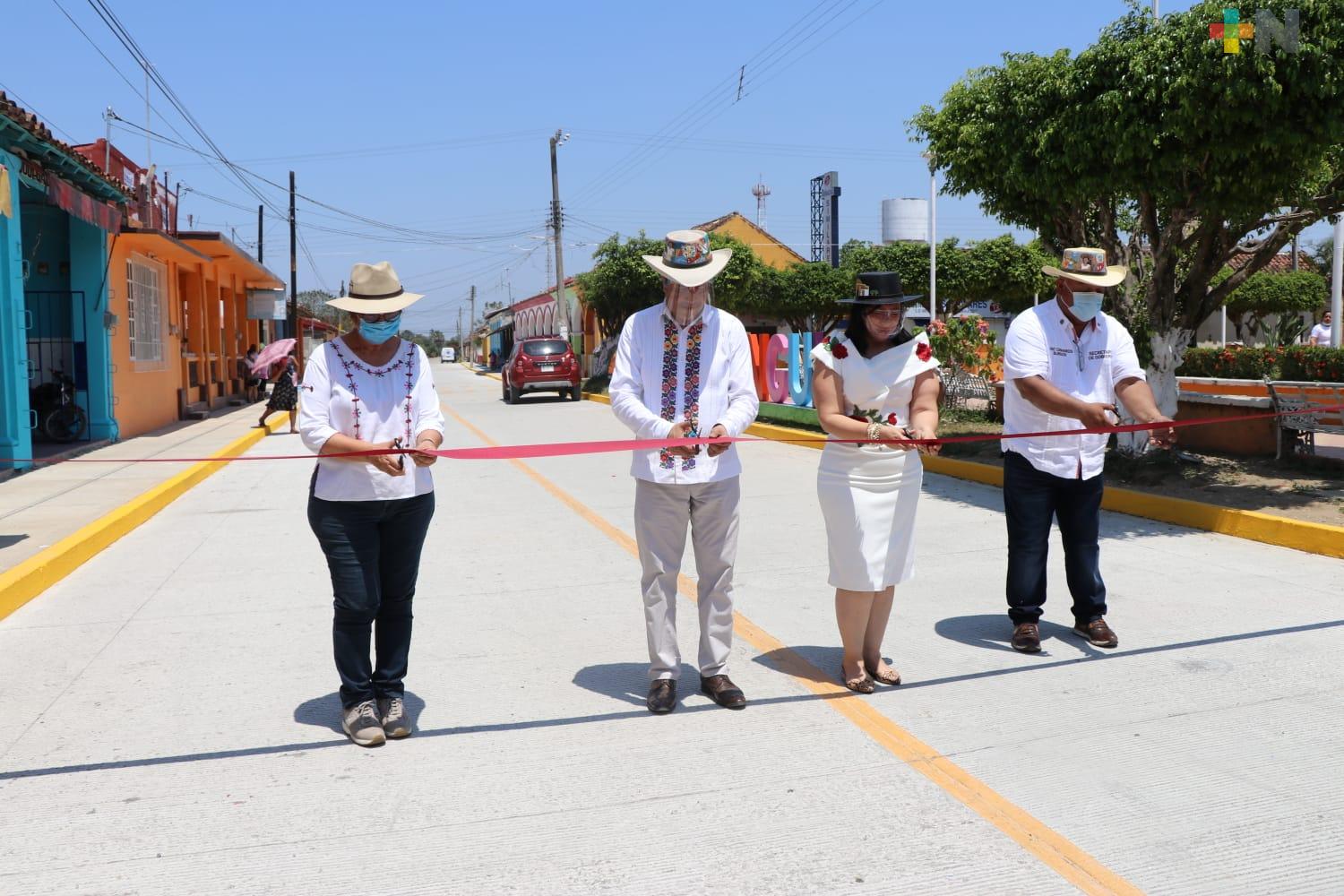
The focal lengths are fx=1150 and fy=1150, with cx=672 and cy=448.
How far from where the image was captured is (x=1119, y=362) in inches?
216

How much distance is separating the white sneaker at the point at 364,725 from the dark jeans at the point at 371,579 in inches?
1.4

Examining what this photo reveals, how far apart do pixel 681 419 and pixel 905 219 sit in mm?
63113

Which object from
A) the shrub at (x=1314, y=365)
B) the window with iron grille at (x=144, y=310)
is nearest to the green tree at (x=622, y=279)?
the window with iron grille at (x=144, y=310)

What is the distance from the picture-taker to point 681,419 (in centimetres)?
455

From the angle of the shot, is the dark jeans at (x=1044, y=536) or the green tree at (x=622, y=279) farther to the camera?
the green tree at (x=622, y=279)

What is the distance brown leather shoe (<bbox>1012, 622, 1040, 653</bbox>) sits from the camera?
5434mm

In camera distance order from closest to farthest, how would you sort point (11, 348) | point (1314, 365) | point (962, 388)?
point (11, 348) < point (1314, 365) < point (962, 388)

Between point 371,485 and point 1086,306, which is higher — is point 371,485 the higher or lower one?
the lower one

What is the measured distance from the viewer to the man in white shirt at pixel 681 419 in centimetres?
452

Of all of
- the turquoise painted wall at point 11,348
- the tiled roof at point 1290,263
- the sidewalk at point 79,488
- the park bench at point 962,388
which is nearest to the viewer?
the sidewalk at point 79,488

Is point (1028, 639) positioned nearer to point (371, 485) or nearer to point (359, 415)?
point (371, 485)

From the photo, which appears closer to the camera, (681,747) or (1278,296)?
(681,747)

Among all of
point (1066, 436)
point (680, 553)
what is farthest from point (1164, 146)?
point (680, 553)

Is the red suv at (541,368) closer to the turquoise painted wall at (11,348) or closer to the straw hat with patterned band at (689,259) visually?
the turquoise painted wall at (11,348)
